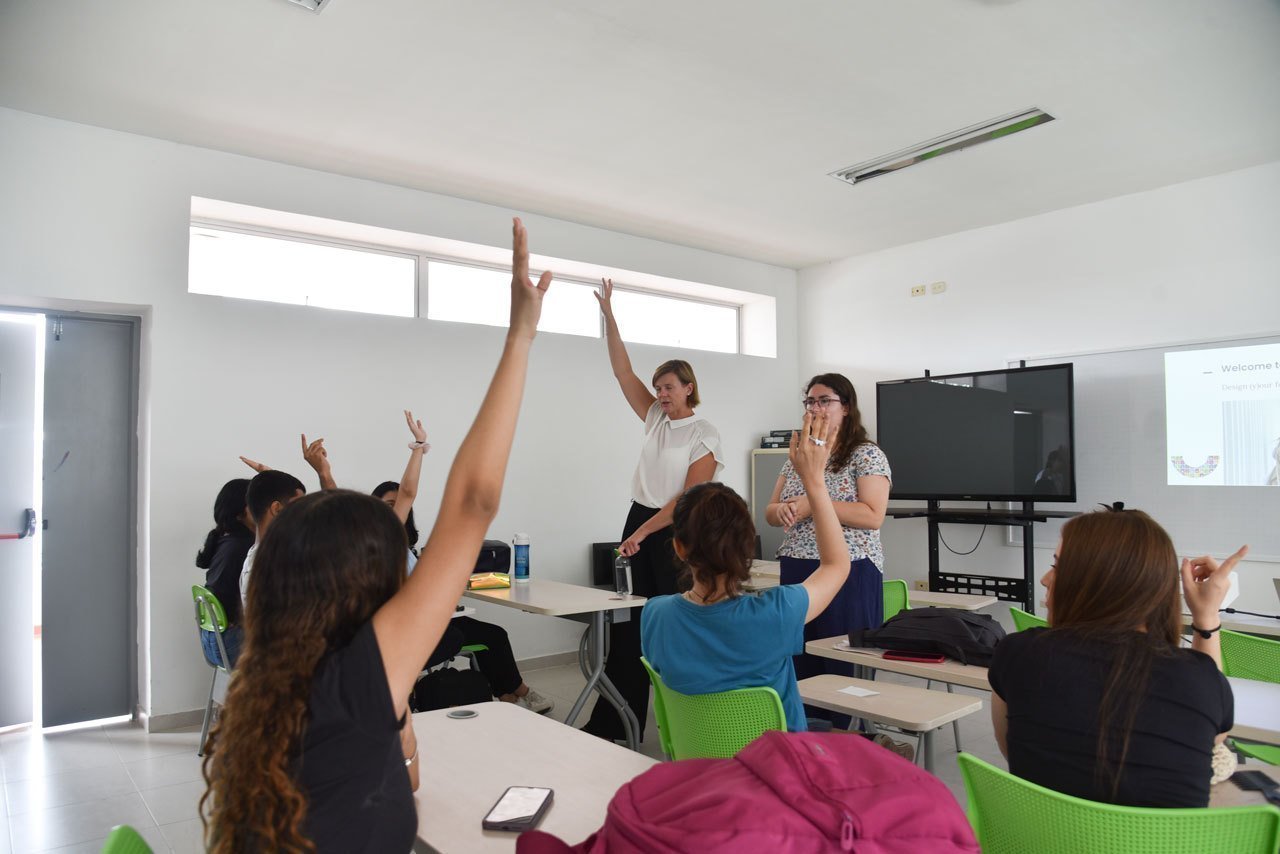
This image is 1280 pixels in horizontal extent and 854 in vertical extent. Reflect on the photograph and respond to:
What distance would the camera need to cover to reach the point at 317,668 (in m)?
1.00

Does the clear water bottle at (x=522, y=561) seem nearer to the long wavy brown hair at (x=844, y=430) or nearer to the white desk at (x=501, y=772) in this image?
the long wavy brown hair at (x=844, y=430)

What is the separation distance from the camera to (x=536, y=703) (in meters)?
4.55

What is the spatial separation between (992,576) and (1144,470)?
114 cm

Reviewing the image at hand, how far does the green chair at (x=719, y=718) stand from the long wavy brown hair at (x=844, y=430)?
4.43 feet

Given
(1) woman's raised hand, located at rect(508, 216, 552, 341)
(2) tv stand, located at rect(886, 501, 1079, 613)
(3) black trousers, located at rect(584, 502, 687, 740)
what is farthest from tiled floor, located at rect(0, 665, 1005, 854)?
(1) woman's raised hand, located at rect(508, 216, 552, 341)

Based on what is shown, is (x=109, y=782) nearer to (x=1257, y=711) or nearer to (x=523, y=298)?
(x=523, y=298)

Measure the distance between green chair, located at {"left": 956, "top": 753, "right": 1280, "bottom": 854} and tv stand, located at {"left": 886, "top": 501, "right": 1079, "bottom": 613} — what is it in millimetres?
4233

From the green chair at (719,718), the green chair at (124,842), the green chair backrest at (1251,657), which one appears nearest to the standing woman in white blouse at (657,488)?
the green chair at (719,718)

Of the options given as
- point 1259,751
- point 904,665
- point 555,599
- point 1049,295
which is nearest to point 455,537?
point 904,665

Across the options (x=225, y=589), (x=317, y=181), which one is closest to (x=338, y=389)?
(x=317, y=181)

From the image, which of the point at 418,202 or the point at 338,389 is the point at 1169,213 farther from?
the point at 338,389

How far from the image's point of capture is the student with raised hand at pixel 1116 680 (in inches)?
53.3

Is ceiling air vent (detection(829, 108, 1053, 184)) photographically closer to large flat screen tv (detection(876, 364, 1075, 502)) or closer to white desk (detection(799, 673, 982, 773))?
large flat screen tv (detection(876, 364, 1075, 502))

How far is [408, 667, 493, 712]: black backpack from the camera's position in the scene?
11.8 ft
